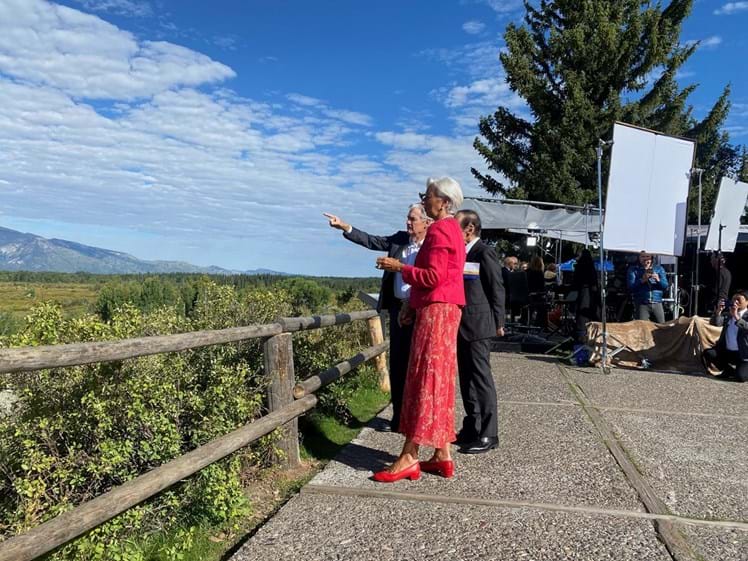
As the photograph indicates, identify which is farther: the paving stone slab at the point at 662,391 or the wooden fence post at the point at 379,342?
the wooden fence post at the point at 379,342

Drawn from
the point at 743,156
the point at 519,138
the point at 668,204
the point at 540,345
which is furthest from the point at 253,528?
the point at 743,156

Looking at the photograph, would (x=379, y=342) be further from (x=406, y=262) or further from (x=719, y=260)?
(x=719, y=260)

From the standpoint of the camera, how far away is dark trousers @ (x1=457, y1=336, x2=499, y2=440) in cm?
445

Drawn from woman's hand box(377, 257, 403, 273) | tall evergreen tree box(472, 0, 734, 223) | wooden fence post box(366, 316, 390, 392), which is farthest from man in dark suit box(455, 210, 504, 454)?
tall evergreen tree box(472, 0, 734, 223)

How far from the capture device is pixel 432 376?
3711 mm

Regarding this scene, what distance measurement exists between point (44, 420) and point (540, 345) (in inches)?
350

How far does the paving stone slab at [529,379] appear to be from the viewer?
6719mm

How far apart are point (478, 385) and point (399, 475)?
95 cm

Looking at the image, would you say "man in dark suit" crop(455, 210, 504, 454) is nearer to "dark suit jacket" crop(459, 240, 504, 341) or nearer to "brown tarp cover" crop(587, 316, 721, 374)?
"dark suit jacket" crop(459, 240, 504, 341)

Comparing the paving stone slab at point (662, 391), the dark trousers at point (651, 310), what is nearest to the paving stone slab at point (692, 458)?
the paving stone slab at point (662, 391)

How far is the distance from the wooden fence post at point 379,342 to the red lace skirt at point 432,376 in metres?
3.39

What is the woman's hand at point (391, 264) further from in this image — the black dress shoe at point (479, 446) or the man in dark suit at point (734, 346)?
the man in dark suit at point (734, 346)

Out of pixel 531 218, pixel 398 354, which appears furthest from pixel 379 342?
pixel 531 218

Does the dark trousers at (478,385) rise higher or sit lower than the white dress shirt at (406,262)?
lower
